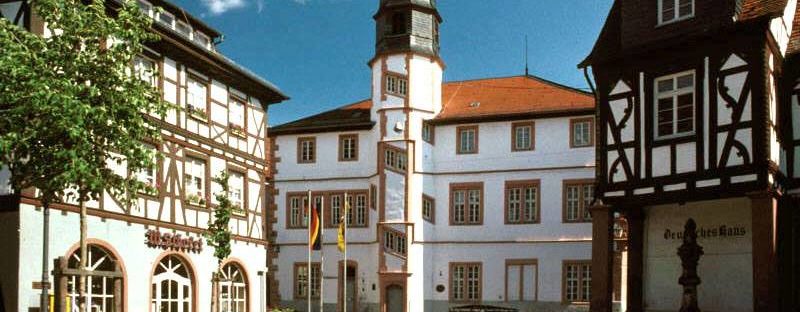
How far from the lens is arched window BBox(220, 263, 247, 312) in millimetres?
32969

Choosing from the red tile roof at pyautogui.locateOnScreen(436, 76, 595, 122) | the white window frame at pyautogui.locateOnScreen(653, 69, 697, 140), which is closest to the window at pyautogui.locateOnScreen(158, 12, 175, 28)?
the white window frame at pyautogui.locateOnScreen(653, 69, 697, 140)

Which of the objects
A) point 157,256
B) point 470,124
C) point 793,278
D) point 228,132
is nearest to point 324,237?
point 470,124

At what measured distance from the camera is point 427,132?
153ft

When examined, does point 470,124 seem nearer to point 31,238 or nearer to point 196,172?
point 196,172

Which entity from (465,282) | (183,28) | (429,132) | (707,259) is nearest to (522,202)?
(465,282)

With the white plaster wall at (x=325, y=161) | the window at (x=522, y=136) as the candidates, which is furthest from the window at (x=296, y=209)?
the window at (x=522, y=136)

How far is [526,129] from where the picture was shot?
45.3 meters

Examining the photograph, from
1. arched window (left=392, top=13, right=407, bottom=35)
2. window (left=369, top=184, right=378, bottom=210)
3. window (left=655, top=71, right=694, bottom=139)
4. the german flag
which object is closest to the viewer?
window (left=655, top=71, right=694, bottom=139)

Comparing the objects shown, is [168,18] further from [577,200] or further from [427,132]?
[577,200]

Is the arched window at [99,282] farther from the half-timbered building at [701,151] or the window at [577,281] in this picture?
the window at [577,281]

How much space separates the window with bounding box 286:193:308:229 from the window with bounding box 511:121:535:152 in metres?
10.8

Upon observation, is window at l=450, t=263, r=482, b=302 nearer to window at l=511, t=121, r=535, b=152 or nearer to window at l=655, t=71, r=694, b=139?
window at l=511, t=121, r=535, b=152

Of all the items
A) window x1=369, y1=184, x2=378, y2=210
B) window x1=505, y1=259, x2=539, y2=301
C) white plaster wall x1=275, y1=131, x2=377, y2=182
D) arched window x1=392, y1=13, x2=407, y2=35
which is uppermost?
arched window x1=392, y1=13, x2=407, y2=35

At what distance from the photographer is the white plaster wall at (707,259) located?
22922mm
